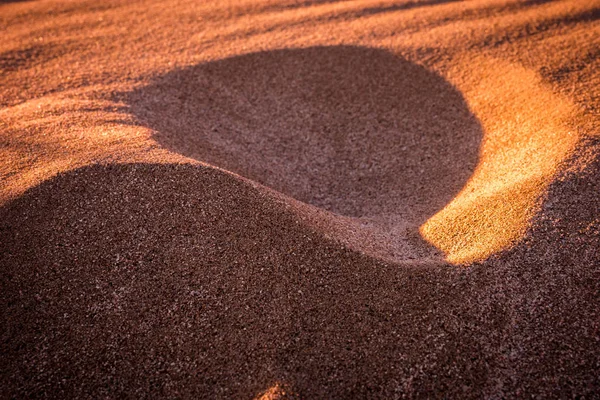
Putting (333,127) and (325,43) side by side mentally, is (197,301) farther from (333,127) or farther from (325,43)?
(325,43)

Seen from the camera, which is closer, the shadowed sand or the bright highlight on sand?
the bright highlight on sand

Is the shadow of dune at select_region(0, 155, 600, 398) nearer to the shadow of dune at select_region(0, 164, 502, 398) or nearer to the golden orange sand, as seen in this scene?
the shadow of dune at select_region(0, 164, 502, 398)

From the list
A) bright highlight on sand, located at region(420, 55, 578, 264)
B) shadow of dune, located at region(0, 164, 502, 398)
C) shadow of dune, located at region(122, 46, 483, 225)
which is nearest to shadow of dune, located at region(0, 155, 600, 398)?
shadow of dune, located at region(0, 164, 502, 398)

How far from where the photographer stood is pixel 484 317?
71.5 inches

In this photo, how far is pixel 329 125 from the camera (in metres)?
3.31

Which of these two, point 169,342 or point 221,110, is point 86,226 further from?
point 221,110

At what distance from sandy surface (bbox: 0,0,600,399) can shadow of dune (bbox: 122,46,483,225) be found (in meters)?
0.02

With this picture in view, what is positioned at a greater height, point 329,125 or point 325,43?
point 325,43

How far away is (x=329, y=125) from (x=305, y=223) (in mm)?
1355

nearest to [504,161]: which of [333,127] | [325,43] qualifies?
[333,127]

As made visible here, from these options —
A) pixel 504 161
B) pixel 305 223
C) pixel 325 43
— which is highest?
pixel 325 43

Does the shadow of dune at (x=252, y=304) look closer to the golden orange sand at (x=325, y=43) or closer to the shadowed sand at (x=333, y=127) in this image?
the golden orange sand at (x=325, y=43)

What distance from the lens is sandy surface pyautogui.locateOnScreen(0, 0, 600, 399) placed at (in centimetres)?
171

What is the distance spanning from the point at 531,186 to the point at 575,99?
3.61 ft
